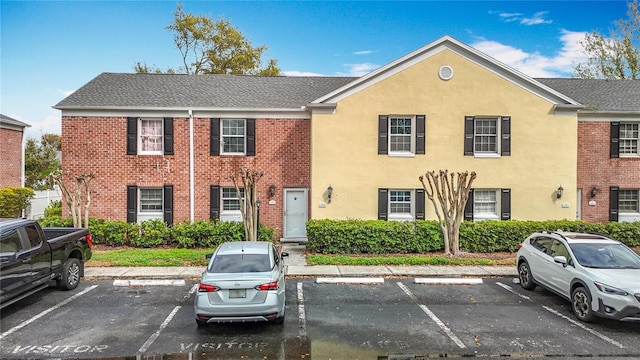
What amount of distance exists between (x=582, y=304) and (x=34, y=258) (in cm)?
1182

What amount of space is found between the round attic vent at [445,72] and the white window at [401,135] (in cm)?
207

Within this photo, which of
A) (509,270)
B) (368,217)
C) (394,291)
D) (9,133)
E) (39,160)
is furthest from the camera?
(39,160)

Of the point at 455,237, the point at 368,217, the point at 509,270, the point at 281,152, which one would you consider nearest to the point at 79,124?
the point at 281,152

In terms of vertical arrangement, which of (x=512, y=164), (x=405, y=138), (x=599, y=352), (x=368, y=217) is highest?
(x=405, y=138)

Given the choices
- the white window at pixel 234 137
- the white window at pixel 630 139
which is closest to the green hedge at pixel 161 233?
the white window at pixel 234 137

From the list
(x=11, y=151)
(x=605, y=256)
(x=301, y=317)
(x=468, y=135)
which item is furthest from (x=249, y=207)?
(x=11, y=151)

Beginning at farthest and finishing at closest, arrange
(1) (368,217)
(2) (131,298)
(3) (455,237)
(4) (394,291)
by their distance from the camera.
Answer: (1) (368,217), (3) (455,237), (4) (394,291), (2) (131,298)

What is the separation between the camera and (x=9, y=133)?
75.5 feet

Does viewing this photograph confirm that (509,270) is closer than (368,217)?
Yes

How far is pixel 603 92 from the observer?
63.9 feet

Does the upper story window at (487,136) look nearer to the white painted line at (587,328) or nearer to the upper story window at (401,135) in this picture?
the upper story window at (401,135)

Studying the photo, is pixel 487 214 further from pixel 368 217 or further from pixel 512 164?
pixel 368 217

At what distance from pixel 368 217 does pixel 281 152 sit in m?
4.67

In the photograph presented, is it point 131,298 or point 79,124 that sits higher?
point 79,124
